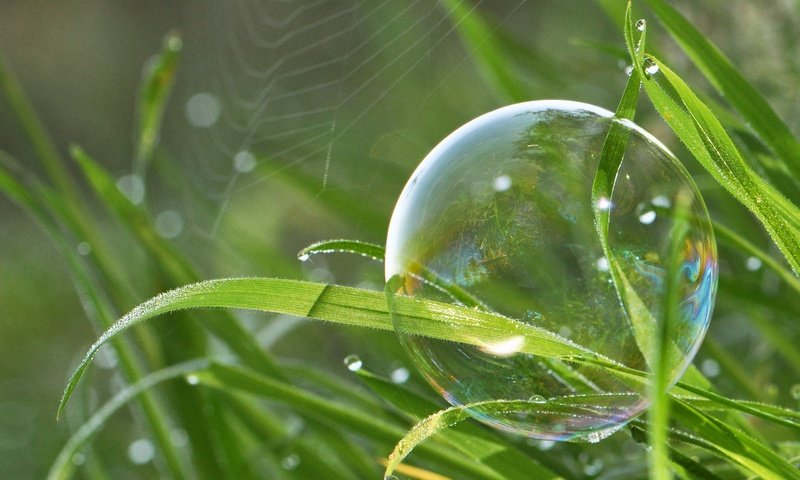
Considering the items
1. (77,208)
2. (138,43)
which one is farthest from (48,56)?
(77,208)

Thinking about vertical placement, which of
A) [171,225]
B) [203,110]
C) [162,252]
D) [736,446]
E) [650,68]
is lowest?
[736,446]

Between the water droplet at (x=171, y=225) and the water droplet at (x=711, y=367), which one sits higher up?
the water droplet at (x=171, y=225)

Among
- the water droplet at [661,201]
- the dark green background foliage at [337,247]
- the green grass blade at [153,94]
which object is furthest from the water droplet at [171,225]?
the water droplet at [661,201]

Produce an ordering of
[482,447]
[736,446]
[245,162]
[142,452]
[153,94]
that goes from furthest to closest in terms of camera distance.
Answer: [245,162] → [142,452] → [153,94] → [482,447] → [736,446]

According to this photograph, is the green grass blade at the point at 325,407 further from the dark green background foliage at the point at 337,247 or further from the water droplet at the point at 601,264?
the water droplet at the point at 601,264

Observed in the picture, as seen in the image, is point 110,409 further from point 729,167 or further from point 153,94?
point 729,167

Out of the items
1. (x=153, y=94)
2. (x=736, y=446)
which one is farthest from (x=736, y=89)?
(x=153, y=94)

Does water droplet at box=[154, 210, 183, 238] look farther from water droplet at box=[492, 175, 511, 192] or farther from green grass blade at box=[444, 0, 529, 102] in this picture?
water droplet at box=[492, 175, 511, 192]
